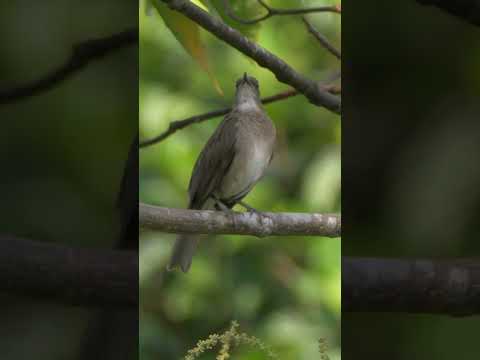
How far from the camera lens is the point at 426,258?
1.37 meters

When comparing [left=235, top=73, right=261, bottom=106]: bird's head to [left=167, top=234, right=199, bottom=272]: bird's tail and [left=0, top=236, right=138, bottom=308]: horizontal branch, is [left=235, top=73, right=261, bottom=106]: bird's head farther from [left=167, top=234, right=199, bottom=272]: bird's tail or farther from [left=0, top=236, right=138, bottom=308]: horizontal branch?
[left=0, top=236, right=138, bottom=308]: horizontal branch

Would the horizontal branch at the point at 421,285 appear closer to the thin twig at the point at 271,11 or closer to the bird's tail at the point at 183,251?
the bird's tail at the point at 183,251

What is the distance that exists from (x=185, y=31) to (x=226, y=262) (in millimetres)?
579

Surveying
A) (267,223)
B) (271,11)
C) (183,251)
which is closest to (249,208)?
(267,223)

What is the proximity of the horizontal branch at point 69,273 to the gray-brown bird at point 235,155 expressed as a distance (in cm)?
31

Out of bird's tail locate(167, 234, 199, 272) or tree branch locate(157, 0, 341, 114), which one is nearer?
tree branch locate(157, 0, 341, 114)

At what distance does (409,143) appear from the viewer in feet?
4.39

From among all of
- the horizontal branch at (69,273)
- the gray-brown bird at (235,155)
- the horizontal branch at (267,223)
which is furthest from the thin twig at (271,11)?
the horizontal branch at (69,273)

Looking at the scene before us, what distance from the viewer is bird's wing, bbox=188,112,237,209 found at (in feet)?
5.77

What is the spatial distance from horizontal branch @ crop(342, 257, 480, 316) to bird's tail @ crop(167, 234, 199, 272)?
1.51 ft

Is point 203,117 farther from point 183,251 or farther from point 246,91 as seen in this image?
point 183,251

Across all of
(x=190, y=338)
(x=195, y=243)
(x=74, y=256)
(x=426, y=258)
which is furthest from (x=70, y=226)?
(x=426, y=258)

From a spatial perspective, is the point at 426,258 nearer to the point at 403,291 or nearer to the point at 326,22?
the point at 403,291

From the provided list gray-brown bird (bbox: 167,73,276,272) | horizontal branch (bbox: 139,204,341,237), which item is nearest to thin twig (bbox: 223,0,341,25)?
gray-brown bird (bbox: 167,73,276,272)
